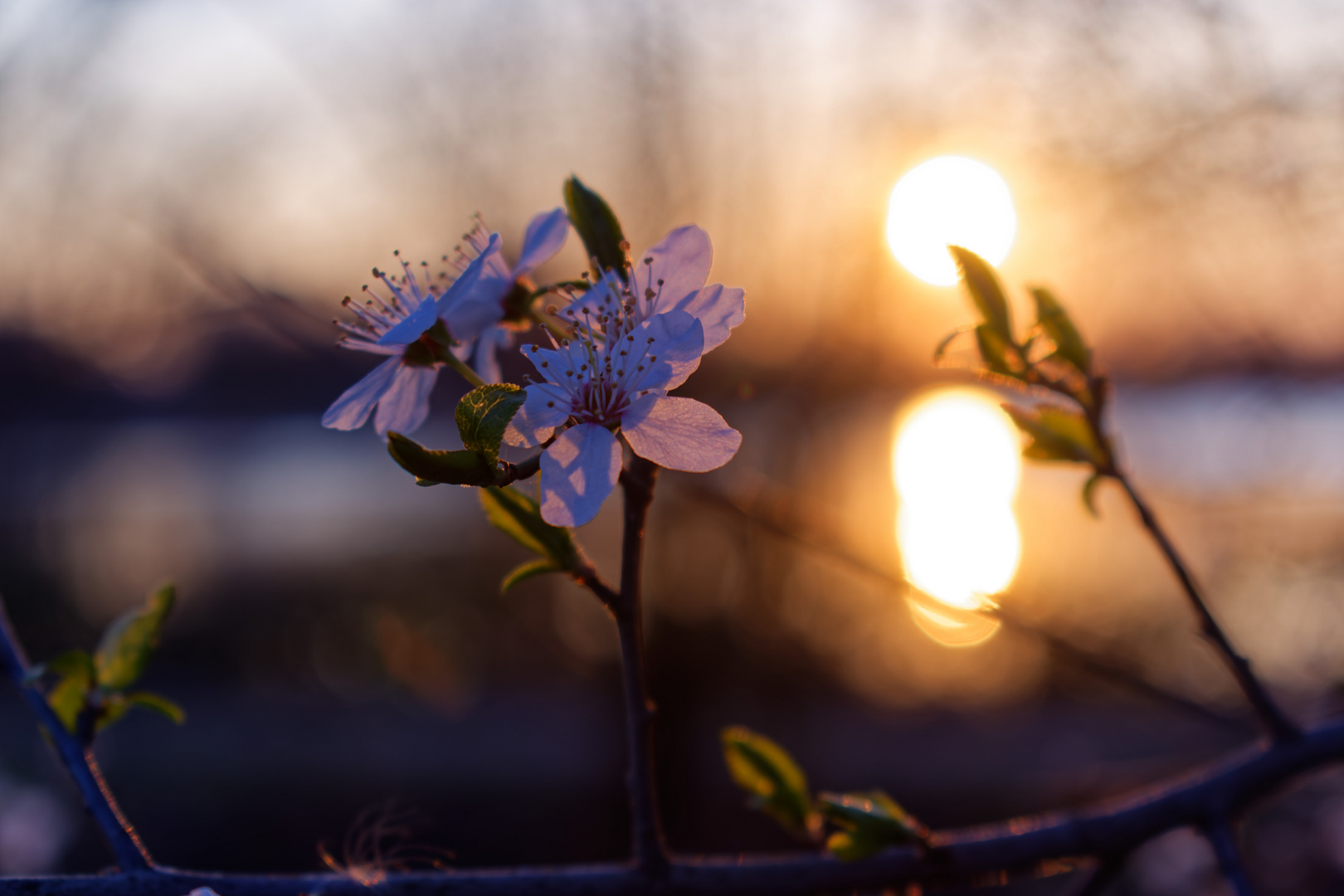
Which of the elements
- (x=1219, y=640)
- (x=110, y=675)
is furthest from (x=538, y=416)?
(x=1219, y=640)

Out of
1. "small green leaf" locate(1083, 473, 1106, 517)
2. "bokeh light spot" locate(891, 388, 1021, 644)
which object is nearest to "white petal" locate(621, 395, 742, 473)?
"small green leaf" locate(1083, 473, 1106, 517)

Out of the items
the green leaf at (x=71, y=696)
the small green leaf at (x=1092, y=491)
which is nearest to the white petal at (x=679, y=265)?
the small green leaf at (x=1092, y=491)

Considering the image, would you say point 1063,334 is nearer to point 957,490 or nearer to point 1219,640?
point 1219,640

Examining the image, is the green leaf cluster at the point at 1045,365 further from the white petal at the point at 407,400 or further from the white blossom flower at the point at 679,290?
the white petal at the point at 407,400

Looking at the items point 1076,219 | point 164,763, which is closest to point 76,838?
point 164,763

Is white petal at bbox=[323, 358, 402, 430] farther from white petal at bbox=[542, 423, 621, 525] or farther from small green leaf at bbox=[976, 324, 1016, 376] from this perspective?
small green leaf at bbox=[976, 324, 1016, 376]

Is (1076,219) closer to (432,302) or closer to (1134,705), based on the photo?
(432,302)
